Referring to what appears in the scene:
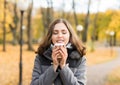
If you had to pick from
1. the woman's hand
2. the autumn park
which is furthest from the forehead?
the autumn park

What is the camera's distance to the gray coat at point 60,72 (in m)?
3.25

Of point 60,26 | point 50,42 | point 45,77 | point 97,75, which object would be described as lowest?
point 97,75

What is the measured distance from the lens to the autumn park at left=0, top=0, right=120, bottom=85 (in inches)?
952

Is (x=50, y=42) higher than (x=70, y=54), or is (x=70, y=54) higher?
(x=50, y=42)

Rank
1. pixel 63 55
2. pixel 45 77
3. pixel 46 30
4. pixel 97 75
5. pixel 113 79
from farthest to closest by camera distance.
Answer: pixel 46 30 < pixel 97 75 < pixel 113 79 < pixel 45 77 < pixel 63 55

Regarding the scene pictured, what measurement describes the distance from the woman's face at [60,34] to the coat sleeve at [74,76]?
25 centimetres

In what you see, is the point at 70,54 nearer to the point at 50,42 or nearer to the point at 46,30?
the point at 50,42

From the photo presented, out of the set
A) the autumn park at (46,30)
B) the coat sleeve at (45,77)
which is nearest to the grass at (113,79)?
the autumn park at (46,30)

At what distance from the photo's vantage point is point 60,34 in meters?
3.37

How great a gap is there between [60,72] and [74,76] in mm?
142

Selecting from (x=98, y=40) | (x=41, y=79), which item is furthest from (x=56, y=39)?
(x=98, y=40)

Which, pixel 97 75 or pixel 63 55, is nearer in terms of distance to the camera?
pixel 63 55

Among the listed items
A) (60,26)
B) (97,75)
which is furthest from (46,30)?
(60,26)

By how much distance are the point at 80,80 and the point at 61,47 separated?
1.31 feet
